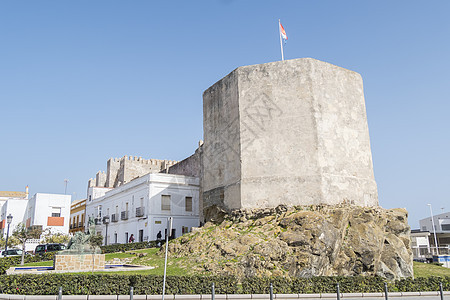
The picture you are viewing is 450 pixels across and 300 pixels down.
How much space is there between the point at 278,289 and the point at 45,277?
610cm

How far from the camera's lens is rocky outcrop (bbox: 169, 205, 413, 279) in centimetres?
1259

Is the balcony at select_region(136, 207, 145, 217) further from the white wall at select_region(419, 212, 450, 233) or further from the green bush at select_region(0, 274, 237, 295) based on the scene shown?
the white wall at select_region(419, 212, 450, 233)

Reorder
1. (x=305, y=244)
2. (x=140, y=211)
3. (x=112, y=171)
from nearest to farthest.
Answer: (x=305, y=244) < (x=140, y=211) < (x=112, y=171)

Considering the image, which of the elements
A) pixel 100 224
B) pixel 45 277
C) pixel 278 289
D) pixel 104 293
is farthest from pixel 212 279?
pixel 100 224

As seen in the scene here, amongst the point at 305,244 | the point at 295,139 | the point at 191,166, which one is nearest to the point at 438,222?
the point at 191,166

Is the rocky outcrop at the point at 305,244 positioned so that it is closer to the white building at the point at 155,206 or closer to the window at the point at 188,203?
the white building at the point at 155,206

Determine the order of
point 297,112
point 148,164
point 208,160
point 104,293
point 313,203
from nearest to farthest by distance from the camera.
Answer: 1. point 104,293
2. point 313,203
3. point 297,112
4. point 208,160
5. point 148,164

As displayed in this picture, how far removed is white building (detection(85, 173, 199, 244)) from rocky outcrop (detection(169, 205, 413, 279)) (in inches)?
455

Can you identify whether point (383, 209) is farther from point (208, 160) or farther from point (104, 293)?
point (104, 293)

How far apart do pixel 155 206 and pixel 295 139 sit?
47.4 feet

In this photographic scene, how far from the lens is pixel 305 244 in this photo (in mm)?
13133

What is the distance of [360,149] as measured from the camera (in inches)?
704

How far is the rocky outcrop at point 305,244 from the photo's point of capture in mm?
12594

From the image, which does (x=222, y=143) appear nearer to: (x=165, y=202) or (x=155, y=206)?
(x=155, y=206)
